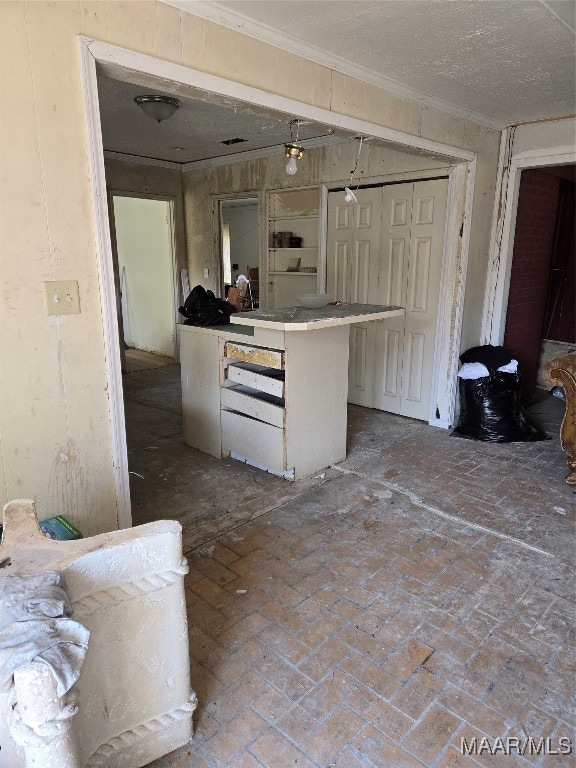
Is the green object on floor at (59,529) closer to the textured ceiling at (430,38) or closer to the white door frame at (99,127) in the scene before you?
the white door frame at (99,127)

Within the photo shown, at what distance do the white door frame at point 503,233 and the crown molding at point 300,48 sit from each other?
894mm

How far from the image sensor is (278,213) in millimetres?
5633

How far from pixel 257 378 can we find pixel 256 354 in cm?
17

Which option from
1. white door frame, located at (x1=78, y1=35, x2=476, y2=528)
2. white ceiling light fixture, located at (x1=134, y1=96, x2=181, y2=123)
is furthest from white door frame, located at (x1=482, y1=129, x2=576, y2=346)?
white ceiling light fixture, located at (x1=134, y1=96, x2=181, y2=123)

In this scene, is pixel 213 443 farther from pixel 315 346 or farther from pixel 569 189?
pixel 569 189

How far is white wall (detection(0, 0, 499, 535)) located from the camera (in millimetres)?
1727

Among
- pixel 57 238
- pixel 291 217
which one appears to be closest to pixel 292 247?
pixel 291 217

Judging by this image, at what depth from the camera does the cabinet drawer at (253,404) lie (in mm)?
3340

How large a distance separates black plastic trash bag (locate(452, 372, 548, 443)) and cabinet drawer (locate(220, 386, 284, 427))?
5.91 ft

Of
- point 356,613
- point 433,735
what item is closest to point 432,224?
point 356,613

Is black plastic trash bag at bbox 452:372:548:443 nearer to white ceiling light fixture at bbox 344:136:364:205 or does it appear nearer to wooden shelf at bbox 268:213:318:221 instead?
white ceiling light fixture at bbox 344:136:364:205

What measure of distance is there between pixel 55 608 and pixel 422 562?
193 cm

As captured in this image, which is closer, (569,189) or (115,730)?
(115,730)

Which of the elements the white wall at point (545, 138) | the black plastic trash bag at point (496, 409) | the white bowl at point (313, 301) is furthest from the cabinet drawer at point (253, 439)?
the white wall at point (545, 138)
